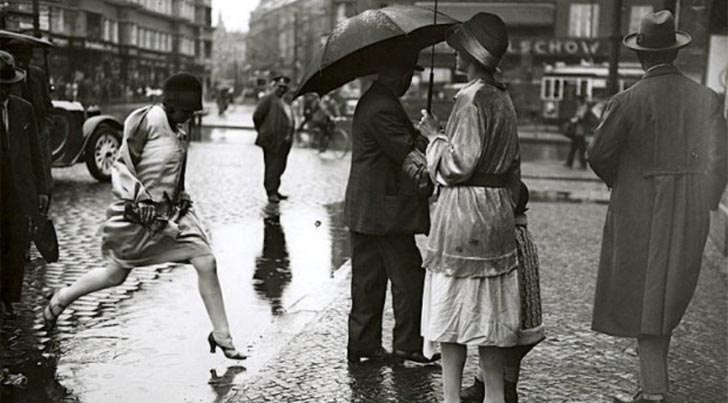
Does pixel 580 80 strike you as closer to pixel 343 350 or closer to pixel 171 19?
pixel 171 19

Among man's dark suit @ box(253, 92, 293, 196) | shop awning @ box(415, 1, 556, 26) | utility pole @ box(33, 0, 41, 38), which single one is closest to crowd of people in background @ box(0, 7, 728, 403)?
utility pole @ box(33, 0, 41, 38)

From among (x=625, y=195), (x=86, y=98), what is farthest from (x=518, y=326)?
(x=86, y=98)

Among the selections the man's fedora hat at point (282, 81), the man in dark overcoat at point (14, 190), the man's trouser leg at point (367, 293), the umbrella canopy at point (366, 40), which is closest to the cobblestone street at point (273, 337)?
the man's trouser leg at point (367, 293)

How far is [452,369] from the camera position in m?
4.70

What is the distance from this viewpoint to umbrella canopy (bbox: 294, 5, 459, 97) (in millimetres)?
5527

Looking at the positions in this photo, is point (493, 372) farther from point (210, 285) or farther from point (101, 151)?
point (101, 151)

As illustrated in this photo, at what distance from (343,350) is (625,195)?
2095 mm

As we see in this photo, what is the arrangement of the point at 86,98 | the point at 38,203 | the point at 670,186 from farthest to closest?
the point at 86,98
the point at 38,203
the point at 670,186

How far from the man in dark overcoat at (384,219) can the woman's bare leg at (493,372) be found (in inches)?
49.2

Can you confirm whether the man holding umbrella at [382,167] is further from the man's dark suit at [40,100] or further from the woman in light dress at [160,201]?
the man's dark suit at [40,100]

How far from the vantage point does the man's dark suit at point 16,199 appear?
6352 millimetres

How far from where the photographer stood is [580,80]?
146ft

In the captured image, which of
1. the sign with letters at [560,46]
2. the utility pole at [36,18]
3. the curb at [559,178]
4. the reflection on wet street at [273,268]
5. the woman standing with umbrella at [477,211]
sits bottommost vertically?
the curb at [559,178]

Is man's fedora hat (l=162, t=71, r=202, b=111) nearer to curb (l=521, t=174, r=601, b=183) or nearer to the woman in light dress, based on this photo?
the woman in light dress
